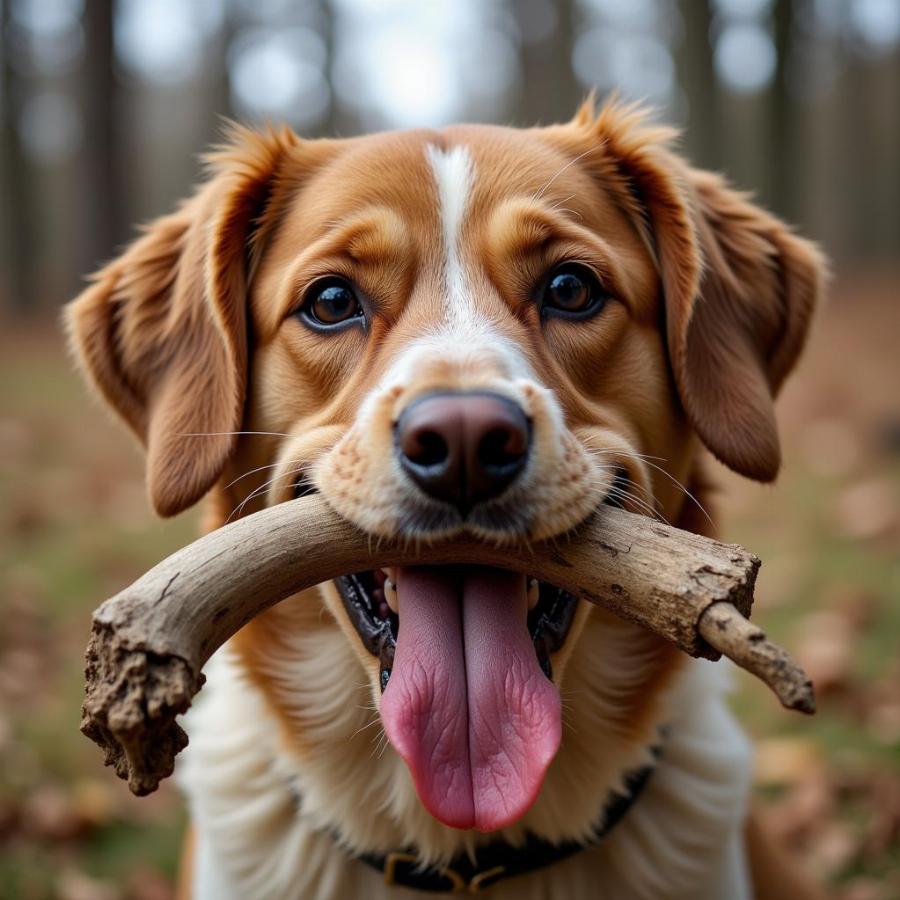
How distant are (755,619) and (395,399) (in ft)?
13.4

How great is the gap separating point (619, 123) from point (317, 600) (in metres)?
1.64

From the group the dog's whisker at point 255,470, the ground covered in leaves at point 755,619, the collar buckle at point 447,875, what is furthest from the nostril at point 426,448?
the ground covered in leaves at point 755,619

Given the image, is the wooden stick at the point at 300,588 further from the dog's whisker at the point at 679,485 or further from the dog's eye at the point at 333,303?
the dog's eye at the point at 333,303

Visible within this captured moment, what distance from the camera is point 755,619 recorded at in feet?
18.6

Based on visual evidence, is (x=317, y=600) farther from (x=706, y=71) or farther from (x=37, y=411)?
(x=706, y=71)

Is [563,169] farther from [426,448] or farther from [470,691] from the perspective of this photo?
[470,691]

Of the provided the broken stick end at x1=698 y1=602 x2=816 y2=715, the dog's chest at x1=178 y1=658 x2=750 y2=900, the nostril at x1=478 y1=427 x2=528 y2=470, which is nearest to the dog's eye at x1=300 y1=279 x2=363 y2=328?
the nostril at x1=478 y1=427 x2=528 y2=470

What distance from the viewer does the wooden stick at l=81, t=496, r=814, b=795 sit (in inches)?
64.8

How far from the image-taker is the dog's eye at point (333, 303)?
2650 mm

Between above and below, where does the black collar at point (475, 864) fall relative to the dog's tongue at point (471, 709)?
below

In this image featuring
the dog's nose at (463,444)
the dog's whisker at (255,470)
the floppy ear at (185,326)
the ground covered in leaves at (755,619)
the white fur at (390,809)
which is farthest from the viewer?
the ground covered in leaves at (755,619)

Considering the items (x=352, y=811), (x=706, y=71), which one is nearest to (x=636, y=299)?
(x=352, y=811)

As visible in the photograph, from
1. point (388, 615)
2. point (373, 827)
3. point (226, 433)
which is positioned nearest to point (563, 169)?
point (226, 433)

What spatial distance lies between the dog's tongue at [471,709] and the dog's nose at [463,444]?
11.2 inches
